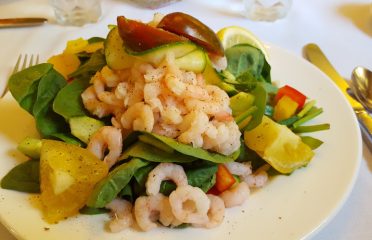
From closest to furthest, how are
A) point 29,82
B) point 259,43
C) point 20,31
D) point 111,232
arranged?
point 111,232
point 29,82
point 259,43
point 20,31

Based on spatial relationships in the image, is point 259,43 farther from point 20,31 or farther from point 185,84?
point 20,31

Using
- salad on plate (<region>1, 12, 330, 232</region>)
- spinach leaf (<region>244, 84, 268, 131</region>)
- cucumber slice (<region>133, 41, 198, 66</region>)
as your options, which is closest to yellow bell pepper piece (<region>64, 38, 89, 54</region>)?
salad on plate (<region>1, 12, 330, 232</region>)

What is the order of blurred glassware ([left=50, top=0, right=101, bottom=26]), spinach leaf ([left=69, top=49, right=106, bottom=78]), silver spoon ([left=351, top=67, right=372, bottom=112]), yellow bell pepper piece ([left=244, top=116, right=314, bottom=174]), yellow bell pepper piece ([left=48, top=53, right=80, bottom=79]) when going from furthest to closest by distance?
1. blurred glassware ([left=50, top=0, right=101, bottom=26])
2. silver spoon ([left=351, top=67, right=372, bottom=112])
3. yellow bell pepper piece ([left=48, top=53, right=80, bottom=79])
4. spinach leaf ([left=69, top=49, right=106, bottom=78])
5. yellow bell pepper piece ([left=244, top=116, right=314, bottom=174])

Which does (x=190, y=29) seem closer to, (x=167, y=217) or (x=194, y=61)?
(x=194, y=61)

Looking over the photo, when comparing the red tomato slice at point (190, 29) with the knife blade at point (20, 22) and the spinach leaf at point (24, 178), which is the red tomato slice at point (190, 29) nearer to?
the spinach leaf at point (24, 178)

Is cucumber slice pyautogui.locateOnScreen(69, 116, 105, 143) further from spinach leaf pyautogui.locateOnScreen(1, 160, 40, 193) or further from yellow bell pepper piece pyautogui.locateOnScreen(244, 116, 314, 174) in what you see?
yellow bell pepper piece pyautogui.locateOnScreen(244, 116, 314, 174)

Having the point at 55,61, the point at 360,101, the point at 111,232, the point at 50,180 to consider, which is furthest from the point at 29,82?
the point at 360,101

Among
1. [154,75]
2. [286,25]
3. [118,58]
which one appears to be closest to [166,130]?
[154,75]
